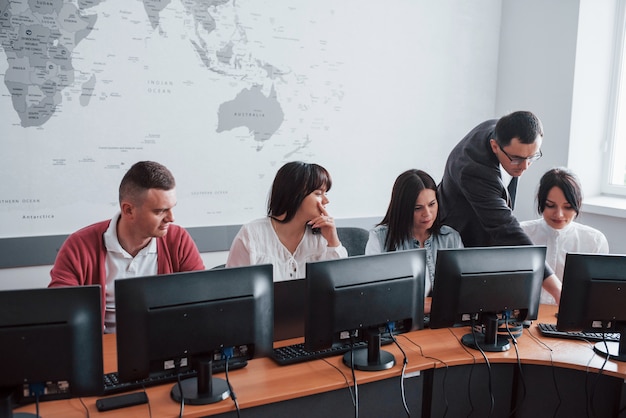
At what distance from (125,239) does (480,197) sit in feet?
4.71

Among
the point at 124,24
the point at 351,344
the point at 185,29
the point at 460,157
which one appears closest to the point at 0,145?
the point at 124,24

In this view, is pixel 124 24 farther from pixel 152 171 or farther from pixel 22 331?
pixel 22 331

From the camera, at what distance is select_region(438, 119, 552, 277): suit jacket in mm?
2326

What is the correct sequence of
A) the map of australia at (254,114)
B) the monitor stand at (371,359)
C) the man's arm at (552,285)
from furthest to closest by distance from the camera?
the map of australia at (254,114), the man's arm at (552,285), the monitor stand at (371,359)

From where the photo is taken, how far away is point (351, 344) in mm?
1806

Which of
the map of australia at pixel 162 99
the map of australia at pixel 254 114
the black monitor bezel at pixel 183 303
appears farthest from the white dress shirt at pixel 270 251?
the map of australia at pixel 254 114

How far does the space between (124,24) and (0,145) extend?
805 millimetres

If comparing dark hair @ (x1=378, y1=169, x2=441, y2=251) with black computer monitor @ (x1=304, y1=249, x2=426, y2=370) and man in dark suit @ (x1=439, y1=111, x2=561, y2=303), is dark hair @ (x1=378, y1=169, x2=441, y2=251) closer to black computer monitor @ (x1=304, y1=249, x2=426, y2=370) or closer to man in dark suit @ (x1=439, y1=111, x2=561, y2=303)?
man in dark suit @ (x1=439, y1=111, x2=561, y2=303)

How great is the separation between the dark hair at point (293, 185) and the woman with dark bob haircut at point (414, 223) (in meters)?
0.33

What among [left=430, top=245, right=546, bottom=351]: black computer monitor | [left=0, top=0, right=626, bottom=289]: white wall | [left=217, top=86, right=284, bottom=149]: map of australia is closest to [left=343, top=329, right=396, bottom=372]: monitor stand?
[left=430, top=245, right=546, bottom=351]: black computer monitor

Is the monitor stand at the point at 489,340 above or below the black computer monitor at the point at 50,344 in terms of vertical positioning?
below

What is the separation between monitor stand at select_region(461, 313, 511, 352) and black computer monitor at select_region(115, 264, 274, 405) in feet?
2.61

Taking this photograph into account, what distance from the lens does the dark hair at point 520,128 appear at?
2.19 m

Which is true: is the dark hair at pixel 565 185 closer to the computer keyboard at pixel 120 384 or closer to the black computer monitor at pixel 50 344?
the computer keyboard at pixel 120 384
